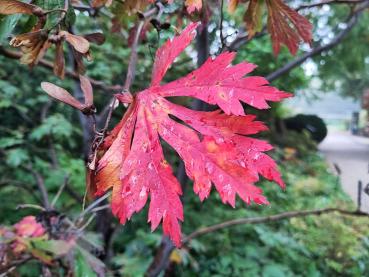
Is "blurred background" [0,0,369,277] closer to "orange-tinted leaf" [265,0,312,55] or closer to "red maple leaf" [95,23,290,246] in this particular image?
"orange-tinted leaf" [265,0,312,55]

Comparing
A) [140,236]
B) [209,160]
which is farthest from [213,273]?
[209,160]

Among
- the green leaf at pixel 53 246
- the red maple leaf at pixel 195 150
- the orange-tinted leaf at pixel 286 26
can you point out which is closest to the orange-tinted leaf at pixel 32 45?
the red maple leaf at pixel 195 150

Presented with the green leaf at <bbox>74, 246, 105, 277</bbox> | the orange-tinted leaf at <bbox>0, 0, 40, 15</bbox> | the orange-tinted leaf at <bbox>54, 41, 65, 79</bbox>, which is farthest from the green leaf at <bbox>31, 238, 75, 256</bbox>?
the orange-tinted leaf at <bbox>0, 0, 40, 15</bbox>

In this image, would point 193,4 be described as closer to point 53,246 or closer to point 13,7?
point 13,7

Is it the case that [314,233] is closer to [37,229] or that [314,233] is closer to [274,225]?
[274,225]

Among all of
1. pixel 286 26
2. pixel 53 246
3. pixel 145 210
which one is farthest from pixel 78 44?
pixel 145 210

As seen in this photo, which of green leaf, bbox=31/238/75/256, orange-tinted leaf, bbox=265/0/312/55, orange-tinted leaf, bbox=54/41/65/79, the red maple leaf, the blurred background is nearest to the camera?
the red maple leaf
